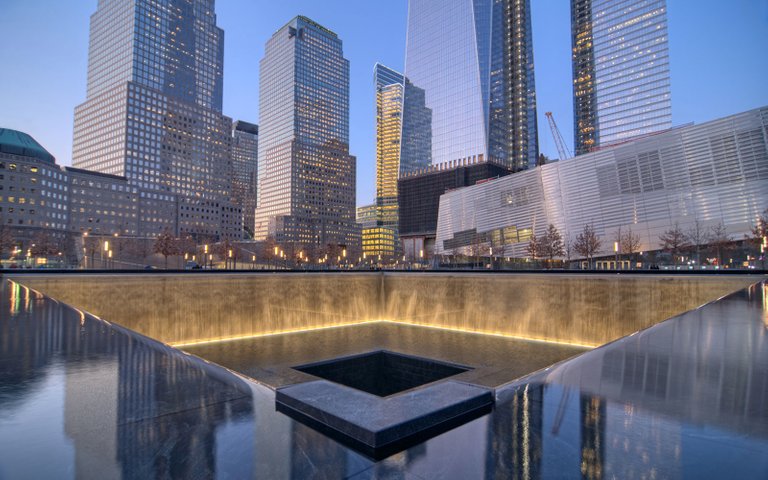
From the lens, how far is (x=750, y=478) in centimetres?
240

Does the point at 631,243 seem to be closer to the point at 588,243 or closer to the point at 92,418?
the point at 588,243

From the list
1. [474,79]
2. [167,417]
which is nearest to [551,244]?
[167,417]

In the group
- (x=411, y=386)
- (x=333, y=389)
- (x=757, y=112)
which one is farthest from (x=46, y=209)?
(x=757, y=112)

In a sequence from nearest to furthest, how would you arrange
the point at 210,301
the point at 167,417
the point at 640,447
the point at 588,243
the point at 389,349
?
1. the point at 640,447
2. the point at 167,417
3. the point at 389,349
4. the point at 210,301
5. the point at 588,243

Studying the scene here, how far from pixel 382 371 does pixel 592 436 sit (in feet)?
68.9

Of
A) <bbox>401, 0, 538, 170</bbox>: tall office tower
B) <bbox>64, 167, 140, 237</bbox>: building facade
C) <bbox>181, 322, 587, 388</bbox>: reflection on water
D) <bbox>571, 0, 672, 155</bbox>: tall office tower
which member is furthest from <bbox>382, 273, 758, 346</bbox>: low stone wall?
<bbox>64, 167, 140, 237</bbox>: building facade

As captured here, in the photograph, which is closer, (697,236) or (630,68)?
(697,236)

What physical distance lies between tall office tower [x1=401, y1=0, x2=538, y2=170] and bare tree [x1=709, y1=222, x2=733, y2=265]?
98.4 metres

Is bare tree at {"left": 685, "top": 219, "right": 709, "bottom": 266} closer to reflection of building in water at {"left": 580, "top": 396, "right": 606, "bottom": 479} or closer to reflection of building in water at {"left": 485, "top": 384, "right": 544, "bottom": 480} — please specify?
reflection of building in water at {"left": 580, "top": 396, "right": 606, "bottom": 479}

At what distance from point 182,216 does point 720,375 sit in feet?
626

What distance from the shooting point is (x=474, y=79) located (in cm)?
15750

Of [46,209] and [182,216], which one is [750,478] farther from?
[182,216]

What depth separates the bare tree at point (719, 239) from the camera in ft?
209

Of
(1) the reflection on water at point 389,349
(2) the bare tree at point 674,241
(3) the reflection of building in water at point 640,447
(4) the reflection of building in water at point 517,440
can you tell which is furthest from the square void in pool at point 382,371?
(2) the bare tree at point 674,241
